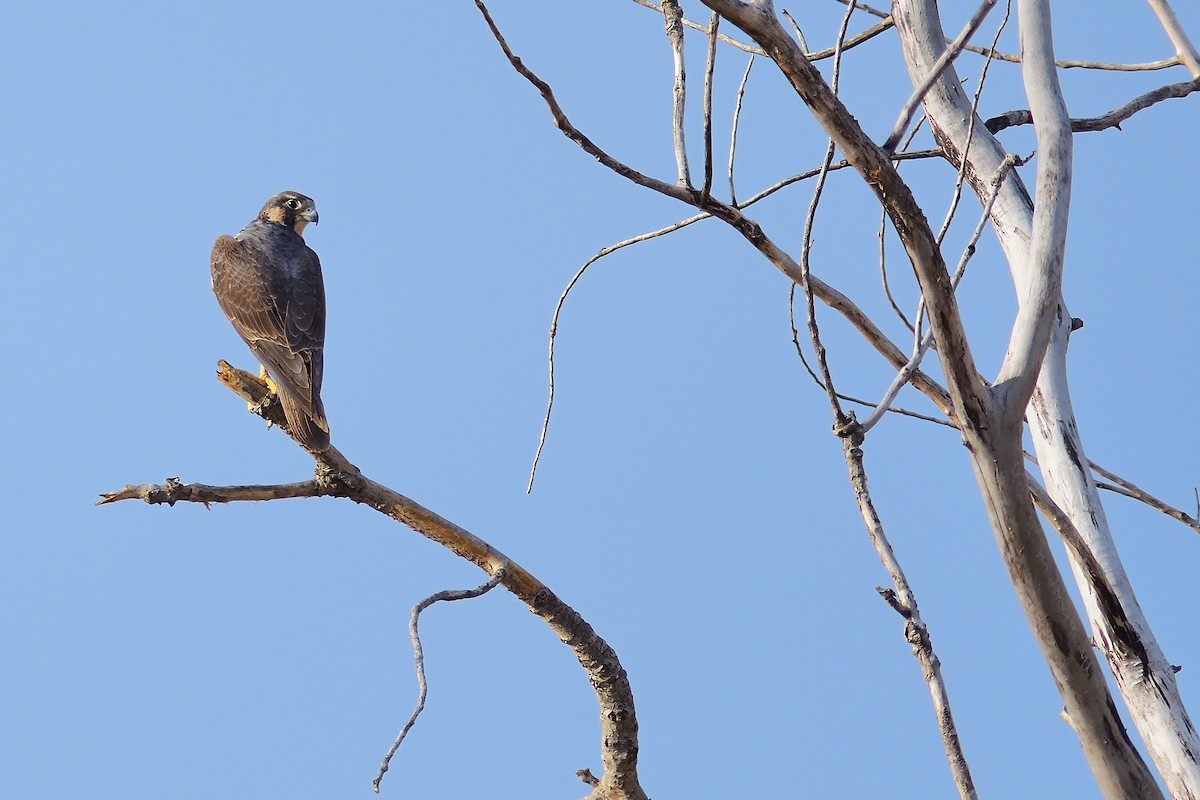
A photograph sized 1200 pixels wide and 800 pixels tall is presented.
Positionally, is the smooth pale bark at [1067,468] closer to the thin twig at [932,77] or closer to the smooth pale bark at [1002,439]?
the smooth pale bark at [1002,439]

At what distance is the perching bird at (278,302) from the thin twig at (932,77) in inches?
102

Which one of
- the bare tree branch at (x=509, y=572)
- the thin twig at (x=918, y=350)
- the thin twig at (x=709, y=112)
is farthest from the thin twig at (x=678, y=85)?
the bare tree branch at (x=509, y=572)

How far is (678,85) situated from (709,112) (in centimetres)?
14

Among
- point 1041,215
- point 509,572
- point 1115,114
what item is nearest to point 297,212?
point 509,572

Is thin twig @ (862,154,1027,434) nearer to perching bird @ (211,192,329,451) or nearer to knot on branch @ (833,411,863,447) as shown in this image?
knot on branch @ (833,411,863,447)

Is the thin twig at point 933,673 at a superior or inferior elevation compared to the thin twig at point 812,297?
inferior

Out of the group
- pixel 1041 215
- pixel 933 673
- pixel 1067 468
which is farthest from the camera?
pixel 1067 468

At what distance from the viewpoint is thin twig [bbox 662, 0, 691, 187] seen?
252cm

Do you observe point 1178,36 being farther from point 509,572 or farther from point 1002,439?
point 509,572

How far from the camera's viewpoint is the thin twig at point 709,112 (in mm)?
2477

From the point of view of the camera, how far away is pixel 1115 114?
12.7 ft

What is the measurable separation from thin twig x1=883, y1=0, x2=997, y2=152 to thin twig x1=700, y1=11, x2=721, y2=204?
0.38 m

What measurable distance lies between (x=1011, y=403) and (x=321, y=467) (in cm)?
229

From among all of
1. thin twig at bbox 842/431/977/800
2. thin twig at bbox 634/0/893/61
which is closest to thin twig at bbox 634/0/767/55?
thin twig at bbox 634/0/893/61
